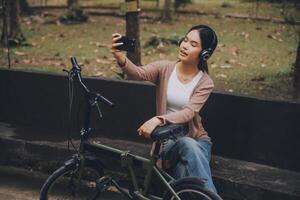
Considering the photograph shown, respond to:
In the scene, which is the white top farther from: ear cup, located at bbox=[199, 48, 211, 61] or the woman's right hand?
the woman's right hand

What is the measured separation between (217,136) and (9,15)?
8.28 m

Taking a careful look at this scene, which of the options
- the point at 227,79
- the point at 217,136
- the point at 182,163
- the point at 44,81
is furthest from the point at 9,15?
the point at 182,163

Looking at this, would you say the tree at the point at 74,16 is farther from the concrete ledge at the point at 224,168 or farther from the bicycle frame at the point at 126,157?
the bicycle frame at the point at 126,157

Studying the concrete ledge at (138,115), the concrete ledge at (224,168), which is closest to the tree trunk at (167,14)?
the concrete ledge at (138,115)

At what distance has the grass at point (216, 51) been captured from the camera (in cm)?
786

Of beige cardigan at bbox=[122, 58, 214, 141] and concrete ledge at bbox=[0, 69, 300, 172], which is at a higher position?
beige cardigan at bbox=[122, 58, 214, 141]

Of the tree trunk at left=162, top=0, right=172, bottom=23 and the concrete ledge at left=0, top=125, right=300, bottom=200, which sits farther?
the tree trunk at left=162, top=0, right=172, bottom=23

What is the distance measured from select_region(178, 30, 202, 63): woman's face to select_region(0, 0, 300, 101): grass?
1994 mm

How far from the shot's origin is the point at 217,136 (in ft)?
16.1

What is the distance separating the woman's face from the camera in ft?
13.1

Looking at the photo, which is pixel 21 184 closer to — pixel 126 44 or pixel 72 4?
pixel 126 44

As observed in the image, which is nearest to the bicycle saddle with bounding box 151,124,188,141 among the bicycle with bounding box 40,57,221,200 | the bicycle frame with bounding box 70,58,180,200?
the bicycle with bounding box 40,57,221,200

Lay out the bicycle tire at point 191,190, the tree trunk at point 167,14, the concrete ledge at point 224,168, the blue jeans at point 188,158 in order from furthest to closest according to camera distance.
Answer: the tree trunk at point 167,14
the concrete ledge at point 224,168
the blue jeans at point 188,158
the bicycle tire at point 191,190

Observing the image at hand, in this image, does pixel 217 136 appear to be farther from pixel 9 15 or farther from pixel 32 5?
pixel 32 5
